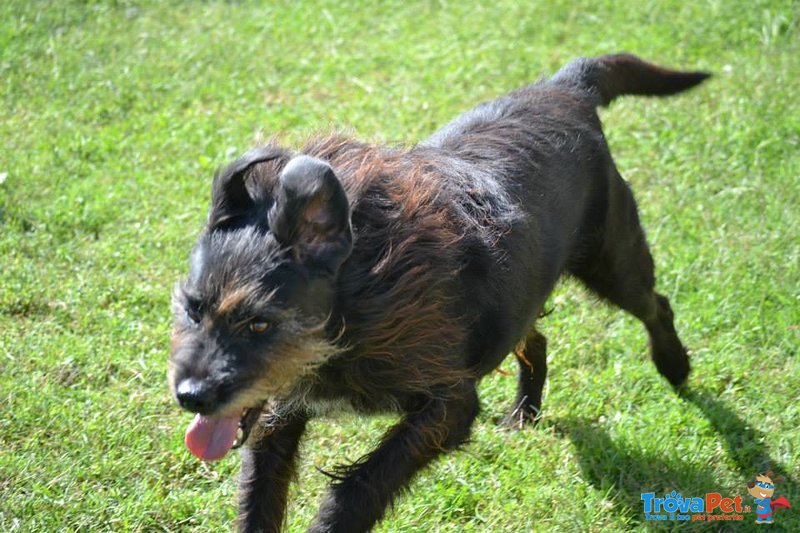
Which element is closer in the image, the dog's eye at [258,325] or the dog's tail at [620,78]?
the dog's eye at [258,325]

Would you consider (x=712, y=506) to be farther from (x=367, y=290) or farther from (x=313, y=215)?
(x=313, y=215)

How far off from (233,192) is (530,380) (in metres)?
2.37

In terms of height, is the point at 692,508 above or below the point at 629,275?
below

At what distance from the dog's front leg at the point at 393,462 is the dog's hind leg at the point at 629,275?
54.9 inches

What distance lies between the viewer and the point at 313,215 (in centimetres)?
353

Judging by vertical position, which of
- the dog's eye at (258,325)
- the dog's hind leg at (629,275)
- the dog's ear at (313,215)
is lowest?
the dog's hind leg at (629,275)

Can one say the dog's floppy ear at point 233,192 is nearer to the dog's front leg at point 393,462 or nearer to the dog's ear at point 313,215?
the dog's ear at point 313,215

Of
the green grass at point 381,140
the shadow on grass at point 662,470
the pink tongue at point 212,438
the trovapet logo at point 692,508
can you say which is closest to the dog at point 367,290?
the pink tongue at point 212,438

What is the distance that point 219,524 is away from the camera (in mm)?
4430

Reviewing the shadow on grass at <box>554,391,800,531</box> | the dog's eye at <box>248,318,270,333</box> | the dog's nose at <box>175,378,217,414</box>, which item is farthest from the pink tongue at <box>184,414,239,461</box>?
the shadow on grass at <box>554,391,800,531</box>

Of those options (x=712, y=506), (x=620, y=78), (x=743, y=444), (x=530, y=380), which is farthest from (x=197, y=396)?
(x=620, y=78)

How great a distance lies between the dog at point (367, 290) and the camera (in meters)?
3.48

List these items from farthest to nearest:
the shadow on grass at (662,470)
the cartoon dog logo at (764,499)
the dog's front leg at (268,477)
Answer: the shadow on grass at (662,470) → the cartoon dog logo at (764,499) → the dog's front leg at (268,477)

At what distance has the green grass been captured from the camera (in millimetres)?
4727
